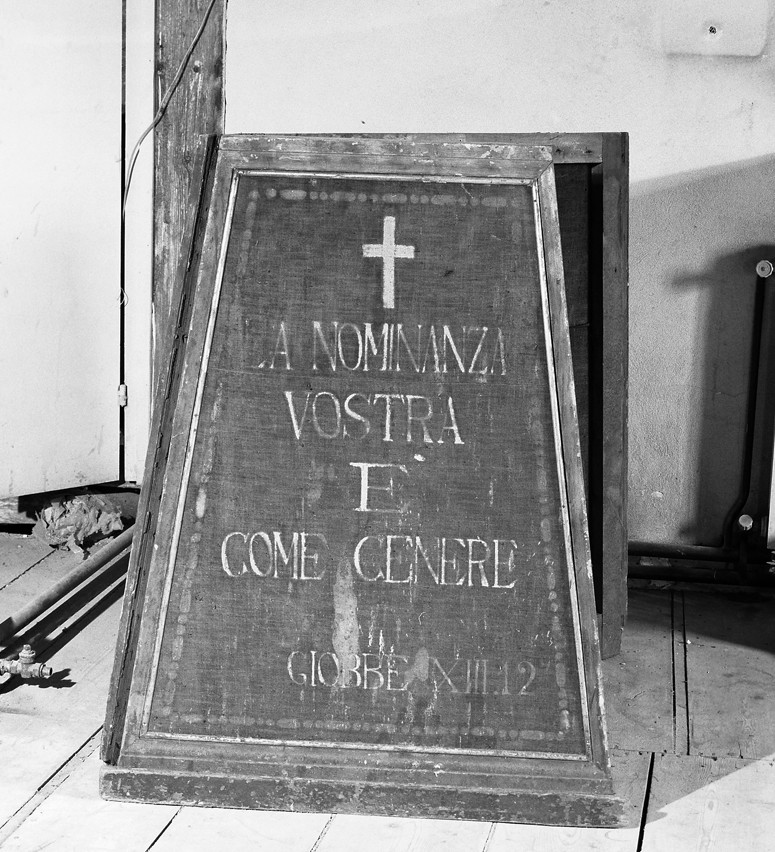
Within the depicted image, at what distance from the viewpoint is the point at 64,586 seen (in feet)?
8.21

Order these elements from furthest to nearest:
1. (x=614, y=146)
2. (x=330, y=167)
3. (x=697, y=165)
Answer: (x=697, y=165) < (x=614, y=146) < (x=330, y=167)

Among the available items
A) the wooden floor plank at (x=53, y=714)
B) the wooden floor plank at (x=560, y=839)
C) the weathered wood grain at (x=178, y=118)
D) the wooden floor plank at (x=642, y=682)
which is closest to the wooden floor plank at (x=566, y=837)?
the wooden floor plank at (x=560, y=839)

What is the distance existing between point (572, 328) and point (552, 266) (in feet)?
2.04

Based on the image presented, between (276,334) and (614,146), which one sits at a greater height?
(614,146)

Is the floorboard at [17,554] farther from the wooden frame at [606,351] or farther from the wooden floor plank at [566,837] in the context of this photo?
the wooden floor plank at [566,837]

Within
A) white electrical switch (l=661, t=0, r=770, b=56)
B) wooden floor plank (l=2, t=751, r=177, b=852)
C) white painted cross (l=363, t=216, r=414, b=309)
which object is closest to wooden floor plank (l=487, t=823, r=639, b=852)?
wooden floor plank (l=2, t=751, r=177, b=852)

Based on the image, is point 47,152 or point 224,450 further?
point 47,152

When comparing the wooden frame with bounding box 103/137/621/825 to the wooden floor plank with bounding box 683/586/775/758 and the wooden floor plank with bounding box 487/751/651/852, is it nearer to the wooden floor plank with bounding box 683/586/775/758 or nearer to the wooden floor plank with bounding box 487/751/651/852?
the wooden floor plank with bounding box 487/751/651/852

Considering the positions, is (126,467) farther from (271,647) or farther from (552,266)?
(552,266)

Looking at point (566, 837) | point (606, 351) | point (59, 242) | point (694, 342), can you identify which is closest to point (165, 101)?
point (59, 242)

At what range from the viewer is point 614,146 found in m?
2.24

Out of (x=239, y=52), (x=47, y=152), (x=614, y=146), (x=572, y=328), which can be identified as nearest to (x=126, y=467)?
(x=47, y=152)

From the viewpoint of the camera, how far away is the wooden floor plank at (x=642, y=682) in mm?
2045

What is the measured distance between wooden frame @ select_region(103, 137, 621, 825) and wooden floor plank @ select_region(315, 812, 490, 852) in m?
0.02
